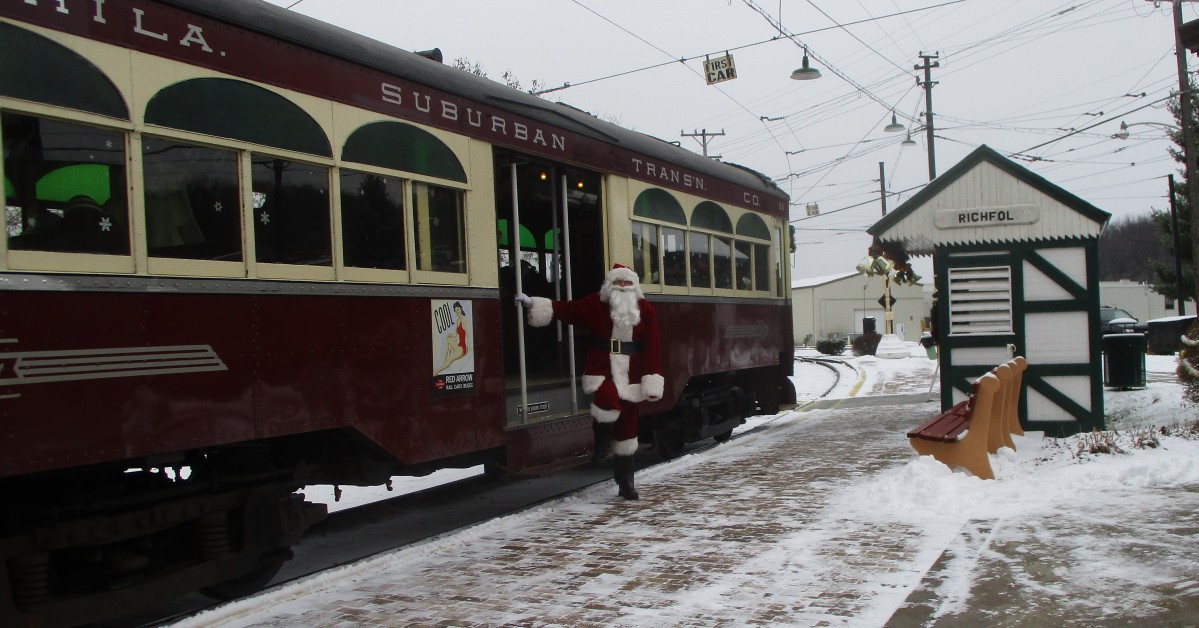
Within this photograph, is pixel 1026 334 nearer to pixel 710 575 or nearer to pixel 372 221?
pixel 710 575

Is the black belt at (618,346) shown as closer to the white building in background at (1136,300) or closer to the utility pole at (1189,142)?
the utility pole at (1189,142)

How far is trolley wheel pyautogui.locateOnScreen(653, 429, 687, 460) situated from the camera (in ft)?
31.8

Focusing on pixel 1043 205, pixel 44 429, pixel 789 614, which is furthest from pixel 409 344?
pixel 1043 205

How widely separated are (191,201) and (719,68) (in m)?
13.0

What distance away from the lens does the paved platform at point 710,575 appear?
4.35m

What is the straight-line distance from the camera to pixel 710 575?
506 cm

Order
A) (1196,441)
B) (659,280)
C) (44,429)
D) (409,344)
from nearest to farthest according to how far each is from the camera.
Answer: (44,429), (409,344), (1196,441), (659,280)

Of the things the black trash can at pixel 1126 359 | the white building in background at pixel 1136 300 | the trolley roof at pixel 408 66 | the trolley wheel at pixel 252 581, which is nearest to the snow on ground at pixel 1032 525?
the trolley wheel at pixel 252 581

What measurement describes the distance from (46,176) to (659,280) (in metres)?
5.70

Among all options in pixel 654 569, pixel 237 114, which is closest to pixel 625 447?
pixel 654 569

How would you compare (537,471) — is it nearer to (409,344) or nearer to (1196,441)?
(409,344)

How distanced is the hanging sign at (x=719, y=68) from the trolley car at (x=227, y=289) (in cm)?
941

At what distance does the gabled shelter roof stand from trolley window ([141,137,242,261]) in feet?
23.0

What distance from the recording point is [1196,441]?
803 cm
